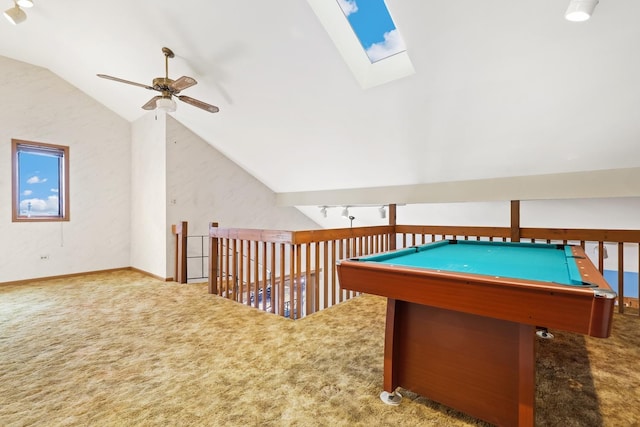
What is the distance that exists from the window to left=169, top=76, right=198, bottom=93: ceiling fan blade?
10.4ft

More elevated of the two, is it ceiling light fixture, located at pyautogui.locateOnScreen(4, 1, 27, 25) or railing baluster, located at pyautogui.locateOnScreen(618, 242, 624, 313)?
ceiling light fixture, located at pyautogui.locateOnScreen(4, 1, 27, 25)

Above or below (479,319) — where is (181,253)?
below

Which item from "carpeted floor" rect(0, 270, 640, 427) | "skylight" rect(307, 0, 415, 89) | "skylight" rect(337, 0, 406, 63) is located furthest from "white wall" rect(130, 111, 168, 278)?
"skylight" rect(337, 0, 406, 63)

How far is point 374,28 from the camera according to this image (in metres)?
3.33

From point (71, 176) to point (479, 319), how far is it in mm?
6515

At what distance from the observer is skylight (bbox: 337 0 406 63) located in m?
3.17

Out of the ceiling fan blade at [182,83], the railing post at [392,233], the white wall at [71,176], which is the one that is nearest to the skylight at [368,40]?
the ceiling fan blade at [182,83]

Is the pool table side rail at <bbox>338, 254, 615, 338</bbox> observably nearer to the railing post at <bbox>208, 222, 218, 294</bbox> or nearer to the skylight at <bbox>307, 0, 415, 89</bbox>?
the skylight at <bbox>307, 0, 415, 89</bbox>

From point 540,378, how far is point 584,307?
1.27m

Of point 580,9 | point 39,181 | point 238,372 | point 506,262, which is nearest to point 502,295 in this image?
point 506,262

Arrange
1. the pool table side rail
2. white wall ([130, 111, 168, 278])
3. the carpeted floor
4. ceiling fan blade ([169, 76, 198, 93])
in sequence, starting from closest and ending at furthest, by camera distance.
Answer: the pool table side rail < the carpeted floor < ceiling fan blade ([169, 76, 198, 93]) < white wall ([130, 111, 168, 278])

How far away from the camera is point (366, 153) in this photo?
14.9 feet

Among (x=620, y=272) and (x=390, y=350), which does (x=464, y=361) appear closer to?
(x=390, y=350)

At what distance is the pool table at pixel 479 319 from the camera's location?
43.8 inches
